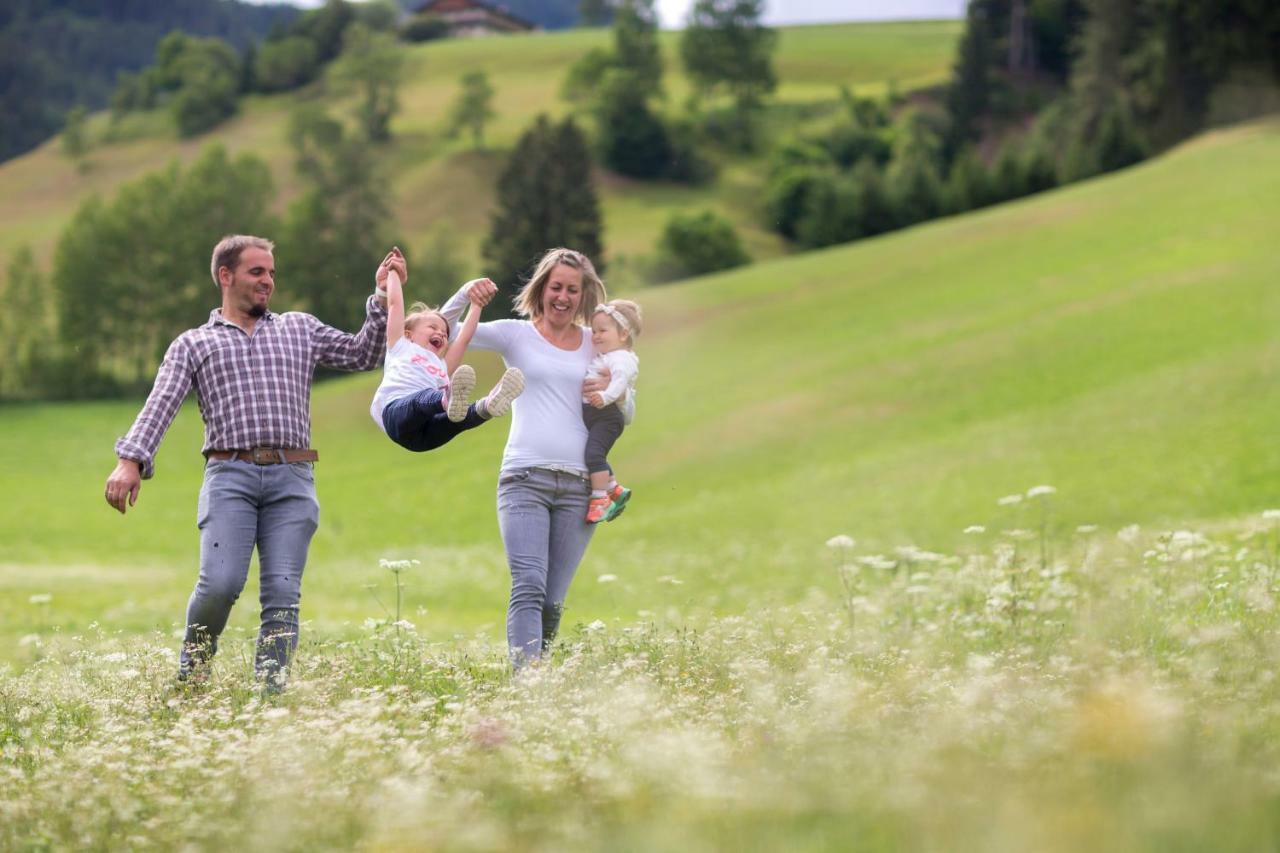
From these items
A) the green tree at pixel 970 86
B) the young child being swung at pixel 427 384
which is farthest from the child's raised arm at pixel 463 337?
the green tree at pixel 970 86

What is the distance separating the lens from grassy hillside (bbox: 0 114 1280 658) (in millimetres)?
27000

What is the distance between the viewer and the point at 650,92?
13375 cm

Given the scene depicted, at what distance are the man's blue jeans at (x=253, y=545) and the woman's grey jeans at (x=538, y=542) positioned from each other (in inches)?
41.7

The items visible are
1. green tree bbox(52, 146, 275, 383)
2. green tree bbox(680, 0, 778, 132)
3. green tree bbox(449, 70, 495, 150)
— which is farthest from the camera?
green tree bbox(680, 0, 778, 132)

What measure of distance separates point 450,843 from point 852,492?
94.3ft

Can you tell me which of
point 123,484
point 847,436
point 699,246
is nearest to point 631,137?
point 699,246

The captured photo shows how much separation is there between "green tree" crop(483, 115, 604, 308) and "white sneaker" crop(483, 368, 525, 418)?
250 feet

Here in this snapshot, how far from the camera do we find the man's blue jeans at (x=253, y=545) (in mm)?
7688

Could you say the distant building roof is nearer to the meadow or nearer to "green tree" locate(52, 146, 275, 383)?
"green tree" locate(52, 146, 275, 383)

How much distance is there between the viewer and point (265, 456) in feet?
25.6

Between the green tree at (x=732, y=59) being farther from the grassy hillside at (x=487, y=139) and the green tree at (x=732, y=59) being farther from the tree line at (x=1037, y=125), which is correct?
the tree line at (x=1037, y=125)

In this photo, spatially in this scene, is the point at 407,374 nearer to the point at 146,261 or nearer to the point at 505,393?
the point at 505,393

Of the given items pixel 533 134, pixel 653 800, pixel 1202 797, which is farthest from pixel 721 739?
pixel 533 134

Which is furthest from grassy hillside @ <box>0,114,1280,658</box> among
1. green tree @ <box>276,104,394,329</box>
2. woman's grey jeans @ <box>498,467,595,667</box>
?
green tree @ <box>276,104,394,329</box>
